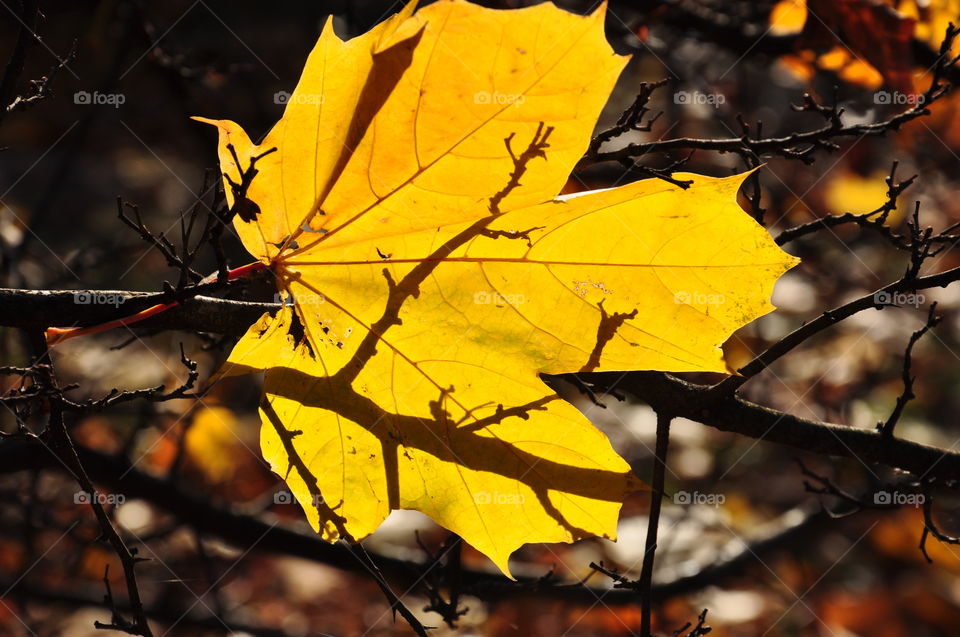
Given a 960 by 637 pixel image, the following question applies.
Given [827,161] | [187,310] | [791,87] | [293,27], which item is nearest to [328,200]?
[187,310]

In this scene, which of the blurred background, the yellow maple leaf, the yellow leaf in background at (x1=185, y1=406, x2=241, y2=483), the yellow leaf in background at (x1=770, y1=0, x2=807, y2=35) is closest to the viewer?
the yellow maple leaf

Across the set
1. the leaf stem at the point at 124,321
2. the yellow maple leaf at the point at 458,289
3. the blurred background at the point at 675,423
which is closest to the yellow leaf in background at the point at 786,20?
the blurred background at the point at 675,423

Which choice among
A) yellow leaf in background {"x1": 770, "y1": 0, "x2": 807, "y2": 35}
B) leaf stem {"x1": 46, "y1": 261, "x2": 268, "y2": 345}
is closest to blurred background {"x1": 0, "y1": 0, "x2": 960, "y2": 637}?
yellow leaf in background {"x1": 770, "y1": 0, "x2": 807, "y2": 35}

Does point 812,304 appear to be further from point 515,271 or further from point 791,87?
point 515,271

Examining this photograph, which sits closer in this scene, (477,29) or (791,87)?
(477,29)

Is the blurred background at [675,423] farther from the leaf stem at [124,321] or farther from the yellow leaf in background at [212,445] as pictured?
the leaf stem at [124,321]

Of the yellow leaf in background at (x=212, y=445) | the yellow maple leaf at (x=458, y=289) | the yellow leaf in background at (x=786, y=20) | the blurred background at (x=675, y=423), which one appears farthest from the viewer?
the yellow leaf in background at (x=212, y=445)

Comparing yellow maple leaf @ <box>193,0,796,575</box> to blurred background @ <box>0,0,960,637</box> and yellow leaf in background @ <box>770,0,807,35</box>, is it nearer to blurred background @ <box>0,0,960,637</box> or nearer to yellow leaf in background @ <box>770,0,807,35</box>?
blurred background @ <box>0,0,960,637</box>
